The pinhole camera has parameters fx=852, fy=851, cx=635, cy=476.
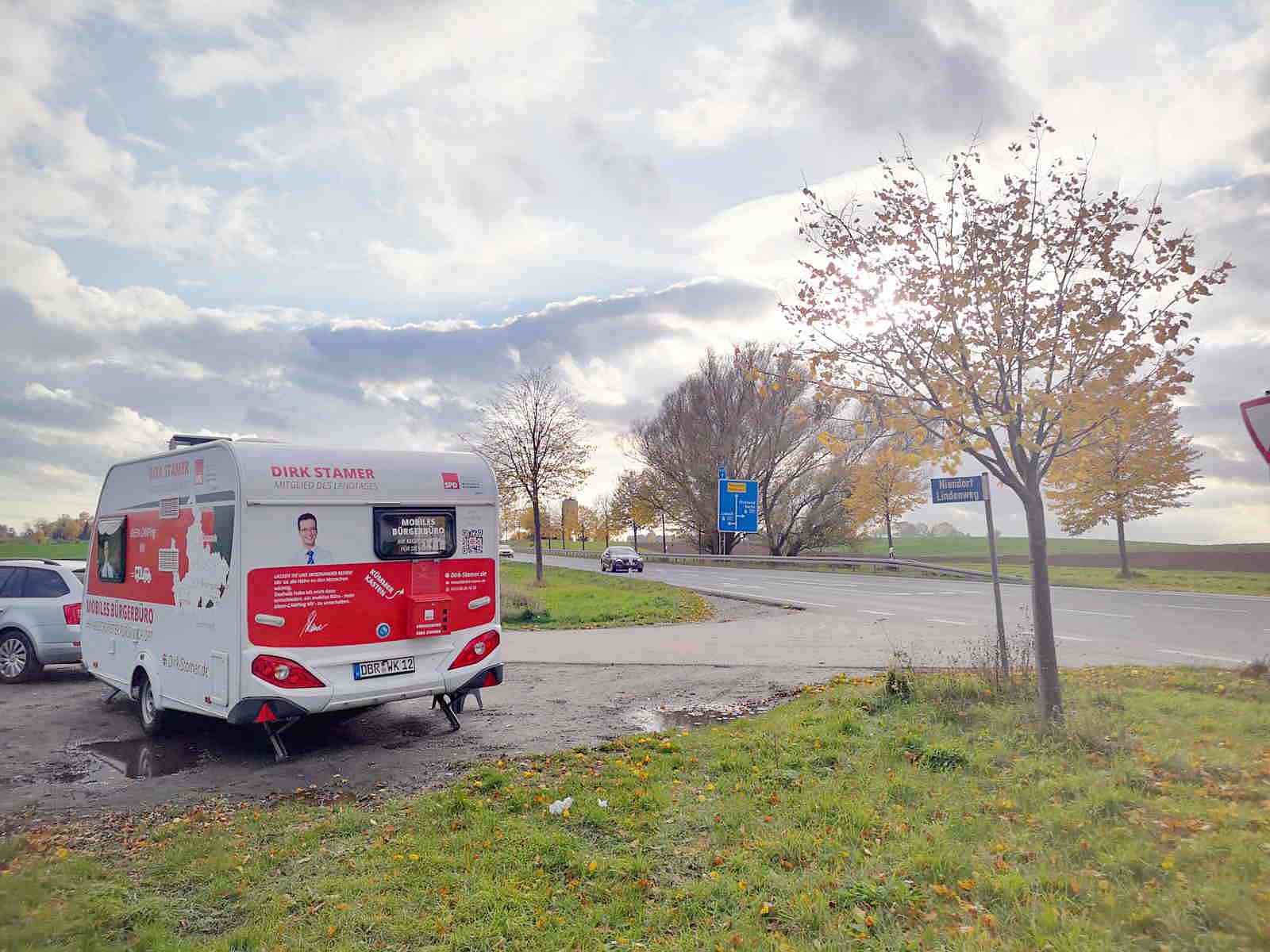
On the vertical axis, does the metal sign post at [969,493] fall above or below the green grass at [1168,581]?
above

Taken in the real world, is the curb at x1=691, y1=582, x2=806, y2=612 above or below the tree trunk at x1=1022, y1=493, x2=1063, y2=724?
below

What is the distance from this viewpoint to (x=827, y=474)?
4491 centimetres

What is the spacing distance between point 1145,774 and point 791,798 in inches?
89.0

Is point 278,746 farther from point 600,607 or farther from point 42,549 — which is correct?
point 42,549

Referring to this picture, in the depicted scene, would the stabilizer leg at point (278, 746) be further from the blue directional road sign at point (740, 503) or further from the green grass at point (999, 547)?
the green grass at point (999, 547)

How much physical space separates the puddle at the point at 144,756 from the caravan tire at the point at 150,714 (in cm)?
11

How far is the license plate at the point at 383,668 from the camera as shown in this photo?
24.6ft

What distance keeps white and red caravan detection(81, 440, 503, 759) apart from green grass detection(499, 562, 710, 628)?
9.51 metres

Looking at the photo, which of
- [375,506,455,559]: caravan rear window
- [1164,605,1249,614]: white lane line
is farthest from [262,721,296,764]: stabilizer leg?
[1164,605,1249,614]: white lane line

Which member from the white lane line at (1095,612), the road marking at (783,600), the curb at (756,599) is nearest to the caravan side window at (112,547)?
the curb at (756,599)

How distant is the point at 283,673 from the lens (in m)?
7.11

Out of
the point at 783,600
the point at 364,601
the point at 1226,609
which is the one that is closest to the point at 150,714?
the point at 364,601

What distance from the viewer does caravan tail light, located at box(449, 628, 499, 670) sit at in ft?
26.8

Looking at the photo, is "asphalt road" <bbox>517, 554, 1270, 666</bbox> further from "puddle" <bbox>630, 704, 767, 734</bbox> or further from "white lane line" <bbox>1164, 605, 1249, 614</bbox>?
"puddle" <bbox>630, 704, 767, 734</bbox>
